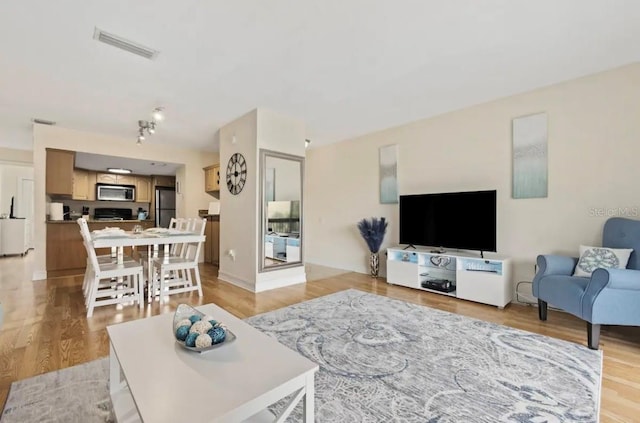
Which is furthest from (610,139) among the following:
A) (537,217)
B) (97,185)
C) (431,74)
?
(97,185)

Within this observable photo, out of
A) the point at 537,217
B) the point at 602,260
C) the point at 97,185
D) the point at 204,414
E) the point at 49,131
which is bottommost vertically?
the point at 204,414

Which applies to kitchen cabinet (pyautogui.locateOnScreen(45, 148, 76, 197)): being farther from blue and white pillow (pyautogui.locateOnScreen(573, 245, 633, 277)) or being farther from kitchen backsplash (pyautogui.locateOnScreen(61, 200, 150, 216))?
blue and white pillow (pyautogui.locateOnScreen(573, 245, 633, 277))

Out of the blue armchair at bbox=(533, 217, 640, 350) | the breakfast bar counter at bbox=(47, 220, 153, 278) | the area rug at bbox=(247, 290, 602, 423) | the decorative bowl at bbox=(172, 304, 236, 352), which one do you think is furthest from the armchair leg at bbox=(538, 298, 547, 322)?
the breakfast bar counter at bbox=(47, 220, 153, 278)

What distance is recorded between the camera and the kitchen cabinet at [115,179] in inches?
287

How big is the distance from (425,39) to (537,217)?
2.53m

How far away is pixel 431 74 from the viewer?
3.01 metres

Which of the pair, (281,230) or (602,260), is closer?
(602,260)

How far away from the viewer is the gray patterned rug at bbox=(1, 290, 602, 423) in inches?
59.3

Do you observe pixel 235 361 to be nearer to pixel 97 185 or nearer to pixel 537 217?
pixel 537 217

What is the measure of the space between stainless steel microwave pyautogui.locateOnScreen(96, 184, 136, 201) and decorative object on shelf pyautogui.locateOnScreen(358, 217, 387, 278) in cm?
649

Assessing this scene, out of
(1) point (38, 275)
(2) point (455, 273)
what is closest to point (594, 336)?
(2) point (455, 273)

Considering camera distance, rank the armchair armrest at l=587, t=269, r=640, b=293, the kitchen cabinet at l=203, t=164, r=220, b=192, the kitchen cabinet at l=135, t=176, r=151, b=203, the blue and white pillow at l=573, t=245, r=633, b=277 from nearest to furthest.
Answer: the armchair armrest at l=587, t=269, r=640, b=293
the blue and white pillow at l=573, t=245, r=633, b=277
the kitchen cabinet at l=203, t=164, r=220, b=192
the kitchen cabinet at l=135, t=176, r=151, b=203

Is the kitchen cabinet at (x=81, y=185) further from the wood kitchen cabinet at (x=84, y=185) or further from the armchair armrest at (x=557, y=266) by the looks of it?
the armchair armrest at (x=557, y=266)

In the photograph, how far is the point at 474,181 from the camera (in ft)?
12.9
